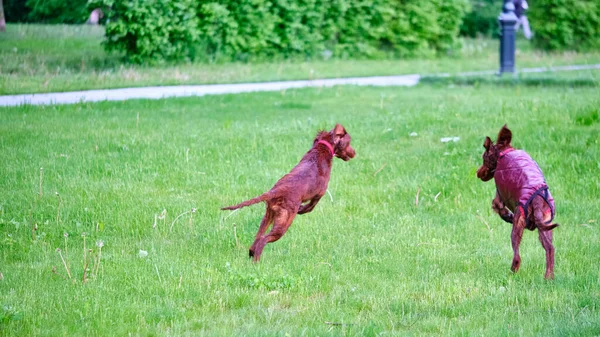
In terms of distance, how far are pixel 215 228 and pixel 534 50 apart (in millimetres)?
23856

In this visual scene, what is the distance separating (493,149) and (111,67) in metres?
14.3

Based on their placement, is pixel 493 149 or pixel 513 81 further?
pixel 513 81

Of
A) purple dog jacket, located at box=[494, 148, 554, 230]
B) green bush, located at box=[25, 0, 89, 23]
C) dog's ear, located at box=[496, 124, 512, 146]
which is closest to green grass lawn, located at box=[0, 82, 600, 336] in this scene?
purple dog jacket, located at box=[494, 148, 554, 230]

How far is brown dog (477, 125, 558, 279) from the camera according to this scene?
5469mm

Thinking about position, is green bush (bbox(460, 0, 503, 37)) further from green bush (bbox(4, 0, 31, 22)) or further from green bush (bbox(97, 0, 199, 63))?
green bush (bbox(4, 0, 31, 22))

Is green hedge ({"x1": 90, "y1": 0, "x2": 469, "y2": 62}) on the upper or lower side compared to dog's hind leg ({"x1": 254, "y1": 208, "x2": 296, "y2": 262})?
lower

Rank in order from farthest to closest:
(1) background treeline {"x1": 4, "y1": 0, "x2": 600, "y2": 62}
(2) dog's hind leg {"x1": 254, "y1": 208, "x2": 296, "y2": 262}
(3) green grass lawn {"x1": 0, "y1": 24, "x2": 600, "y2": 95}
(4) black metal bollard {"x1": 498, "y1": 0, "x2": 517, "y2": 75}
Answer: (1) background treeline {"x1": 4, "y1": 0, "x2": 600, "y2": 62} < (4) black metal bollard {"x1": 498, "y1": 0, "x2": 517, "y2": 75} < (3) green grass lawn {"x1": 0, "y1": 24, "x2": 600, "y2": 95} < (2) dog's hind leg {"x1": 254, "y1": 208, "x2": 296, "y2": 262}

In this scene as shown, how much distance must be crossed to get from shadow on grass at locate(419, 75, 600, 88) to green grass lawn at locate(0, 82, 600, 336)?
4080mm

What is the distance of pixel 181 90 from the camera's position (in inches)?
615

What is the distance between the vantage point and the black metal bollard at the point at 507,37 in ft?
60.9

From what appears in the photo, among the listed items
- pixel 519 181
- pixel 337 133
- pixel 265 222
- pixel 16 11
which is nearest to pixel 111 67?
pixel 16 11

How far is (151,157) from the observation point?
30.6 feet

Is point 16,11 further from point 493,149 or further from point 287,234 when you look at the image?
point 493,149

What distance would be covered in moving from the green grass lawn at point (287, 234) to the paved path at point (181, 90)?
55.6 inches
